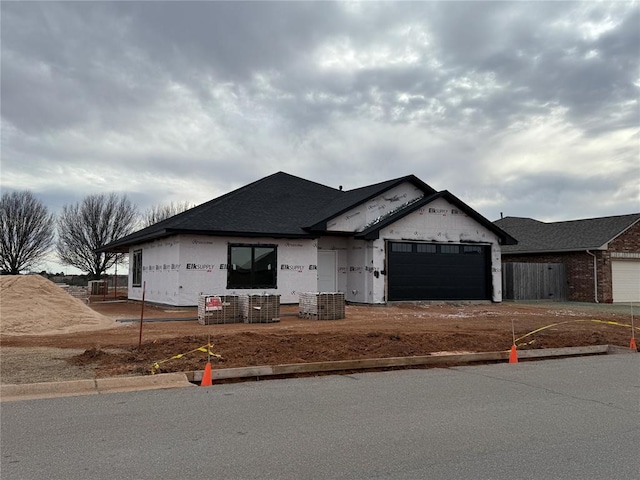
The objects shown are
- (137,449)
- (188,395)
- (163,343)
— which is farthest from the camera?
(163,343)

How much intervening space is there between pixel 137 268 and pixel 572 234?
25322 mm

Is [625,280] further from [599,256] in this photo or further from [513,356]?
[513,356]

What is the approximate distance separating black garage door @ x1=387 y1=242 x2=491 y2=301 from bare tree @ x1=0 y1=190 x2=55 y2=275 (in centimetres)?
3748

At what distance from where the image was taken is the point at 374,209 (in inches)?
930

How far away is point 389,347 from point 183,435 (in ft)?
21.3

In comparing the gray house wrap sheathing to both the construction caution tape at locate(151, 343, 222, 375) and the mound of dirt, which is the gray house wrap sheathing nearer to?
the mound of dirt

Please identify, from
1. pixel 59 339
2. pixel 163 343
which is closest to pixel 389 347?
pixel 163 343

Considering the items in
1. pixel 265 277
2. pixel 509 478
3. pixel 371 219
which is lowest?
pixel 509 478

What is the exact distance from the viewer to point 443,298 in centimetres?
2445

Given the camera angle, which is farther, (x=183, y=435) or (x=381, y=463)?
(x=183, y=435)

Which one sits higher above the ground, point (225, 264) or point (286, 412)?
point (225, 264)

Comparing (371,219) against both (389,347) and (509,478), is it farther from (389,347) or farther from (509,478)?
(509,478)

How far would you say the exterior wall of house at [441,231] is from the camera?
23172 millimetres

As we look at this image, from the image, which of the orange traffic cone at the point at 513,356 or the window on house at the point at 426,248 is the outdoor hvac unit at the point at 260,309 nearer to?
the orange traffic cone at the point at 513,356
